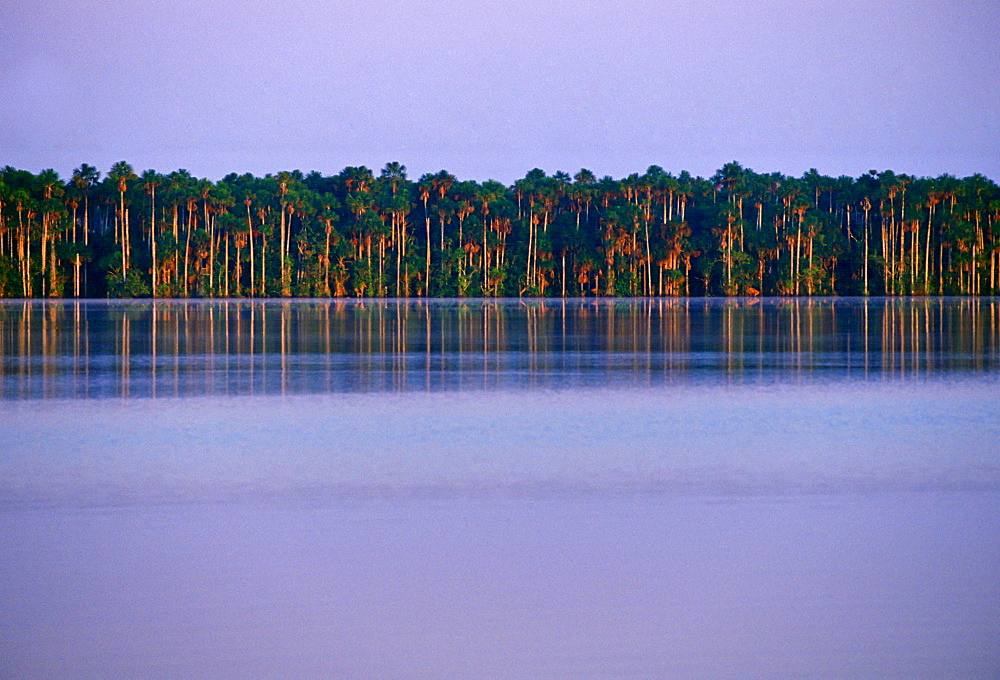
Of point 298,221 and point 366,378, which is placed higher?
point 298,221

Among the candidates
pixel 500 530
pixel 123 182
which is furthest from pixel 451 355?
pixel 123 182

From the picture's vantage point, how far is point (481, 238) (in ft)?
336

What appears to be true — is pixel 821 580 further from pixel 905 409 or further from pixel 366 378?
pixel 366 378

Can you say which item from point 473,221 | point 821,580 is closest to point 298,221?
point 473,221

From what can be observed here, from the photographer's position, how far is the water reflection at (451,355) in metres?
17.8

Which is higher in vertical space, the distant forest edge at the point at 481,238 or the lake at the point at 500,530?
the distant forest edge at the point at 481,238

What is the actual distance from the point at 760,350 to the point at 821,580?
18637 mm

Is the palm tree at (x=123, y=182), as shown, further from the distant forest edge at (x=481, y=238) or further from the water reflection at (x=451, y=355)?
the water reflection at (x=451, y=355)

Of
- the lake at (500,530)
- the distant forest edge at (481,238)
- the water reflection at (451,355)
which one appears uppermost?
the distant forest edge at (481,238)

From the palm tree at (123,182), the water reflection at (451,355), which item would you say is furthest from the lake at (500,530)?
the palm tree at (123,182)

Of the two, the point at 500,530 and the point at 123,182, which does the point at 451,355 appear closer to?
the point at 500,530

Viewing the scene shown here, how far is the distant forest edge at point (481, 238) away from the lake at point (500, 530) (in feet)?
268

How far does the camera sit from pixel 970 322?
39.8 m

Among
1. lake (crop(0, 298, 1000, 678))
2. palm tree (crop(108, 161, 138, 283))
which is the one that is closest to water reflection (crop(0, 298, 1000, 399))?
lake (crop(0, 298, 1000, 678))
